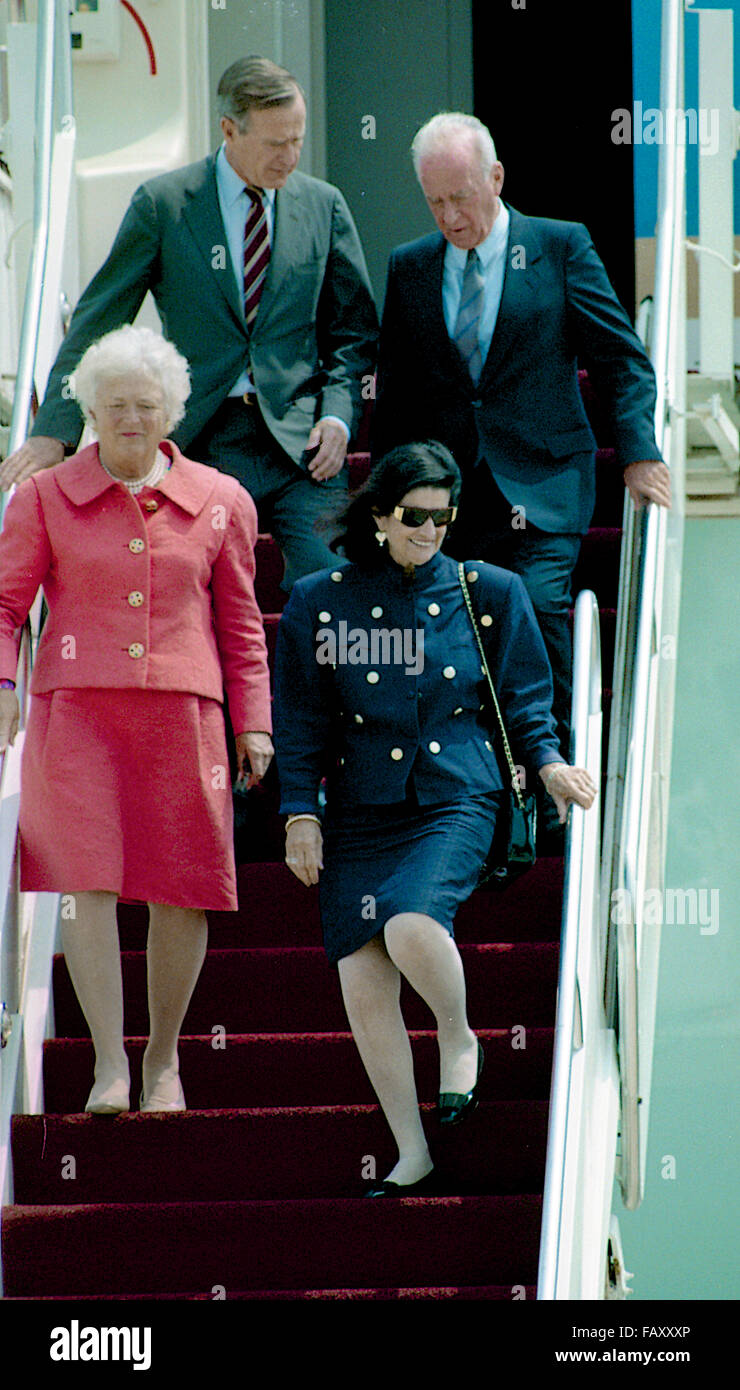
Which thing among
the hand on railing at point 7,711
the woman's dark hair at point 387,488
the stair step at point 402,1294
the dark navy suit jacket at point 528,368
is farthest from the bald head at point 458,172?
the stair step at point 402,1294

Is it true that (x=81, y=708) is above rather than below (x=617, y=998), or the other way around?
above

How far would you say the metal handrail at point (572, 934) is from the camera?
357cm

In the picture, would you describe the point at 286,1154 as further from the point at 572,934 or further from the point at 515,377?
the point at 515,377

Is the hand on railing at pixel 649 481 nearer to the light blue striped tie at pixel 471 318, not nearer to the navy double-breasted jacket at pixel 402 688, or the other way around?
the light blue striped tie at pixel 471 318

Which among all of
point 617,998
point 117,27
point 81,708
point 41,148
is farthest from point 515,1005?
point 117,27

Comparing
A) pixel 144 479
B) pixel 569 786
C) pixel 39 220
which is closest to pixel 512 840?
pixel 569 786

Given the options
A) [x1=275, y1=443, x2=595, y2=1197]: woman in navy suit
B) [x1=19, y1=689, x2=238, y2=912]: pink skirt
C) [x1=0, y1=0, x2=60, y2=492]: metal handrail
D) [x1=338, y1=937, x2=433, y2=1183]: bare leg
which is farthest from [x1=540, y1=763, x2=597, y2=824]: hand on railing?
[x1=0, y1=0, x2=60, y2=492]: metal handrail

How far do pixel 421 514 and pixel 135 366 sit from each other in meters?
0.56

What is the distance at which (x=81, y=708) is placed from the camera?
4.11 meters

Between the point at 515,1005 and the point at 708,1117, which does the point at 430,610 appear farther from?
the point at 708,1117

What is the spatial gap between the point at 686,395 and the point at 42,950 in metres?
2.72

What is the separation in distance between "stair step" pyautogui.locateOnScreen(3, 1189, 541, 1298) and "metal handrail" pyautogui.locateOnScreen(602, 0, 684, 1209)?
42 centimetres

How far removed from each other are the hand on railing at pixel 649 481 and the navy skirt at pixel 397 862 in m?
0.85

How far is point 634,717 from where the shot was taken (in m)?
4.41
